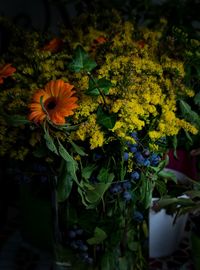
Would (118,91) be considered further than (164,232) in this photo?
No

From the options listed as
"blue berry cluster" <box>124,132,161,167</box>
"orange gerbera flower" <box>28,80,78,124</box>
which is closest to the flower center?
"orange gerbera flower" <box>28,80,78,124</box>

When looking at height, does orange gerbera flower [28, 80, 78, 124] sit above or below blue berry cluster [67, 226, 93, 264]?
above

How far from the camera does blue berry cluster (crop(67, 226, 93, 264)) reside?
2.19ft

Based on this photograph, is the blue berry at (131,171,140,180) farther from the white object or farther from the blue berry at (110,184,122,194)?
the white object

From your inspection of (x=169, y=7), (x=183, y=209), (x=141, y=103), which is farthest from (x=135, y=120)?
(x=169, y=7)

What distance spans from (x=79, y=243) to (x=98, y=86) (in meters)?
0.24

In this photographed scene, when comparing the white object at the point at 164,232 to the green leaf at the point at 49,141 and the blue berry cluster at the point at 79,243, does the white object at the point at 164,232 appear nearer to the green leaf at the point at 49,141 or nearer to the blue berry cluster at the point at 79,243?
the blue berry cluster at the point at 79,243

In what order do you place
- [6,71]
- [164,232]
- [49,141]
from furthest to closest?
[164,232] → [6,71] → [49,141]

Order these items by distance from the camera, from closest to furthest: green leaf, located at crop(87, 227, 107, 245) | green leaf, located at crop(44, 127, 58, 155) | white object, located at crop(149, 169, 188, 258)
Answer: green leaf, located at crop(44, 127, 58, 155), green leaf, located at crop(87, 227, 107, 245), white object, located at crop(149, 169, 188, 258)

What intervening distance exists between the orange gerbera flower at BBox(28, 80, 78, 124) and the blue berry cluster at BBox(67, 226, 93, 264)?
0.60 feet

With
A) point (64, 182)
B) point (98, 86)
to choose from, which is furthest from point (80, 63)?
point (64, 182)

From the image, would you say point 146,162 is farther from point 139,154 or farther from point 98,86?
point 98,86

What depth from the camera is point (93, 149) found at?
0.61 m

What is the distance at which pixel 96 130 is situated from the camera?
0.57 meters
